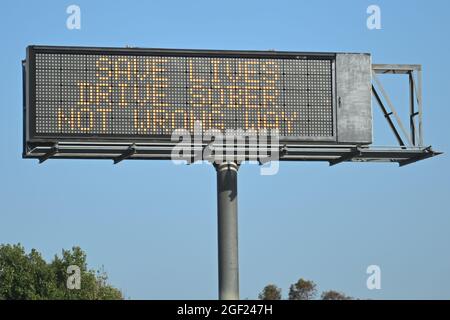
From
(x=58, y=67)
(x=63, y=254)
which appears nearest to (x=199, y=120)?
(x=58, y=67)

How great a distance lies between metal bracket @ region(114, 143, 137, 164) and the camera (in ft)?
123

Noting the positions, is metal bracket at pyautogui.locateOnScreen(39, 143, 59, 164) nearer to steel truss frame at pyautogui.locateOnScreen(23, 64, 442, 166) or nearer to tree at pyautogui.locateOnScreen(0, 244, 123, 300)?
steel truss frame at pyautogui.locateOnScreen(23, 64, 442, 166)

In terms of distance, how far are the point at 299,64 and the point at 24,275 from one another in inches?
2593

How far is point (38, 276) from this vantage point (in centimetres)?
10050

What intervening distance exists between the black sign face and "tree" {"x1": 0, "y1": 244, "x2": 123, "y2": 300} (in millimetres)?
62331

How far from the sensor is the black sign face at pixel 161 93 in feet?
121

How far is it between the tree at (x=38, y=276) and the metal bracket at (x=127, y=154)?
61.1 metres

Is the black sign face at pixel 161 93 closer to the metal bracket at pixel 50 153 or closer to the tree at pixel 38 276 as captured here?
the metal bracket at pixel 50 153

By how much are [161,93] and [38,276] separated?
65340mm

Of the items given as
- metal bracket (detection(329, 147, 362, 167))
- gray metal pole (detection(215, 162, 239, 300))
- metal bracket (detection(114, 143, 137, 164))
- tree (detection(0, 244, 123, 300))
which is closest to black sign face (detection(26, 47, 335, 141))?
metal bracket (detection(114, 143, 137, 164))

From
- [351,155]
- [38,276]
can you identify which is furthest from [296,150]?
[38,276]

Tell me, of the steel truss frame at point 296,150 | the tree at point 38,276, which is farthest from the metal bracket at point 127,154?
the tree at point 38,276

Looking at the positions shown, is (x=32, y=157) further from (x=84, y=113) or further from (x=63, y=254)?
(x=63, y=254)

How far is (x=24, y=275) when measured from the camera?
331 feet
